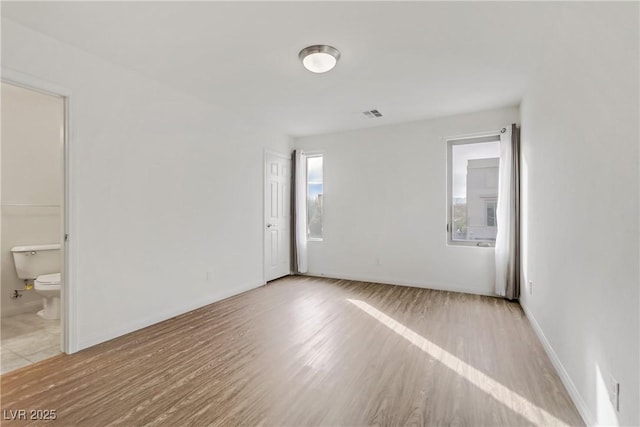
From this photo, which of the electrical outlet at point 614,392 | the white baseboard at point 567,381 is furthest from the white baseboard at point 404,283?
the electrical outlet at point 614,392

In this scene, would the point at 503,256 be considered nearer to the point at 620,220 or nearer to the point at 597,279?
the point at 597,279

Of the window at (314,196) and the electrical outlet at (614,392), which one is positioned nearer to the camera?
the electrical outlet at (614,392)

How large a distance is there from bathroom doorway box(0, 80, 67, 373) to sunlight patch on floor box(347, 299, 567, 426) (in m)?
3.53

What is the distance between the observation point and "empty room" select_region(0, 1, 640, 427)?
1690mm

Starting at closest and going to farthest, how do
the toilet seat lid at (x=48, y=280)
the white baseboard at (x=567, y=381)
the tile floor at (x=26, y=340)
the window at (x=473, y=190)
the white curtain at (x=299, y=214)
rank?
1. the white baseboard at (x=567, y=381)
2. the tile floor at (x=26, y=340)
3. the toilet seat lid at (x=48, y=280)
4. the window at (x=473, y=190)
5. the white curtain at (x=299, y=214)

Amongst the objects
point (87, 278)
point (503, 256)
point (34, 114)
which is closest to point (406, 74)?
point (503, 256)

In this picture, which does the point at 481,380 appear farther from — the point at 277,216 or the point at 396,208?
the point at 277,216

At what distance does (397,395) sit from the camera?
1907mm

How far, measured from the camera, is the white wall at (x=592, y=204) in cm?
127

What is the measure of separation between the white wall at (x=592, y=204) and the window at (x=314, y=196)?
3512 mm

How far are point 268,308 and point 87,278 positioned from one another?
1834 millimetres

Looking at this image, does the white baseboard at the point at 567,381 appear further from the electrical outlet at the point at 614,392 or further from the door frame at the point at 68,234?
the door frame at the point at 68,234

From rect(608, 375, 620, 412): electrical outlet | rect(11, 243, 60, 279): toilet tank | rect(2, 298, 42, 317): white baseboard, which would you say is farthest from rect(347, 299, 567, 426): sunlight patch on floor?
rect(2, 298, 42, 317): white baseboard

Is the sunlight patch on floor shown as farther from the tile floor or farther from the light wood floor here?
the tile floor
